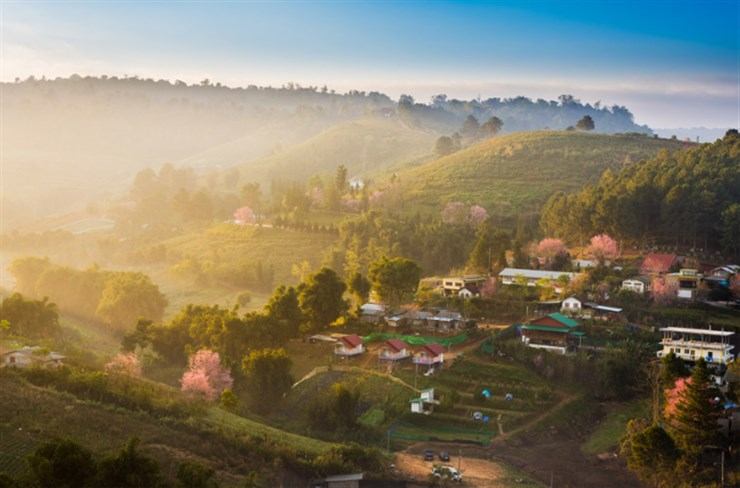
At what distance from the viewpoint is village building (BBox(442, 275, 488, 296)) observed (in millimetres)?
34106

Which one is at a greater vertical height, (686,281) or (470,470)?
(686,281)

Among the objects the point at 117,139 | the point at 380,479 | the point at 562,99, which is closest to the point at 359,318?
the point at 380,479

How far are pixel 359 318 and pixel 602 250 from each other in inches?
479

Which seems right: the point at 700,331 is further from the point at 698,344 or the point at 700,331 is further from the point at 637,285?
the point at 637,285

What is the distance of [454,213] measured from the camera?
47.7 metres

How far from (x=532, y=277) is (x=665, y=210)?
7.97 metres

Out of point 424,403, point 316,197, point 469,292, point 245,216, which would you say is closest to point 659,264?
point 469,292

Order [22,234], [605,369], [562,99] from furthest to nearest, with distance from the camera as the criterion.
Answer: [562,99] < [22,234] < [605,369]

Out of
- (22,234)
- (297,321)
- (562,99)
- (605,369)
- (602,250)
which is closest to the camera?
(605,369)

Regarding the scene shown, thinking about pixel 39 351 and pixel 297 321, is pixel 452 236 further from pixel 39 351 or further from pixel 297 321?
pixel 39 351

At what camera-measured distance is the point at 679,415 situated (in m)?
19.3

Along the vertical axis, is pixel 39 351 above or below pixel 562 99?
below

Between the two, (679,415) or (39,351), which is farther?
(39,351)

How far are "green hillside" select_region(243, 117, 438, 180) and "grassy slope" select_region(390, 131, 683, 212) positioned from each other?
1554 centimetres
